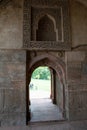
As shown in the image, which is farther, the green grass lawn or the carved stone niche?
the green grass lawn

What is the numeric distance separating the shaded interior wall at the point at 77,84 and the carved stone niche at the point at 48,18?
42cm

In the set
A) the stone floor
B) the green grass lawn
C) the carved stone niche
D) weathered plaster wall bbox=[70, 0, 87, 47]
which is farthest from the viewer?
the green grass lawn

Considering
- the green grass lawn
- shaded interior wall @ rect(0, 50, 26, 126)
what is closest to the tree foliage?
the green grass lawn

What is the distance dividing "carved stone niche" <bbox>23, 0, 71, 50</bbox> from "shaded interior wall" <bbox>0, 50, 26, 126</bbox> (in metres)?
0.50

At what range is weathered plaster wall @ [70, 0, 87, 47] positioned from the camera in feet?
15.8

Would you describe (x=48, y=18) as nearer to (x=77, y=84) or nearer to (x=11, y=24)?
(x=11, y=24)

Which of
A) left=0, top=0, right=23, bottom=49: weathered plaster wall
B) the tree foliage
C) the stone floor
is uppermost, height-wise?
left=0, top=0, right=23, bottom=49: weathered plaster wall

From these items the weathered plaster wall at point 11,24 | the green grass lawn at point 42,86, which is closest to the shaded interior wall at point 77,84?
the weathered plaster wall at point 11,24

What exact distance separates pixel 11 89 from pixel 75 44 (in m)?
Answer: 2.27

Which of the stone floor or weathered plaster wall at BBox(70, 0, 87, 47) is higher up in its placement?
weathered plaster wall at BBox(70, 0, 87, 47)

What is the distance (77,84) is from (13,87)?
1855mm

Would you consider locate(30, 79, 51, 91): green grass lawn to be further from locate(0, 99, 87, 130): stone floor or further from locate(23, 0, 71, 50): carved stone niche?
locate(23, 0, 71, 50): carved stone niche

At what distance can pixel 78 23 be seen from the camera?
484 cm

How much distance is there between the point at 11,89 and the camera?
4469 mm
